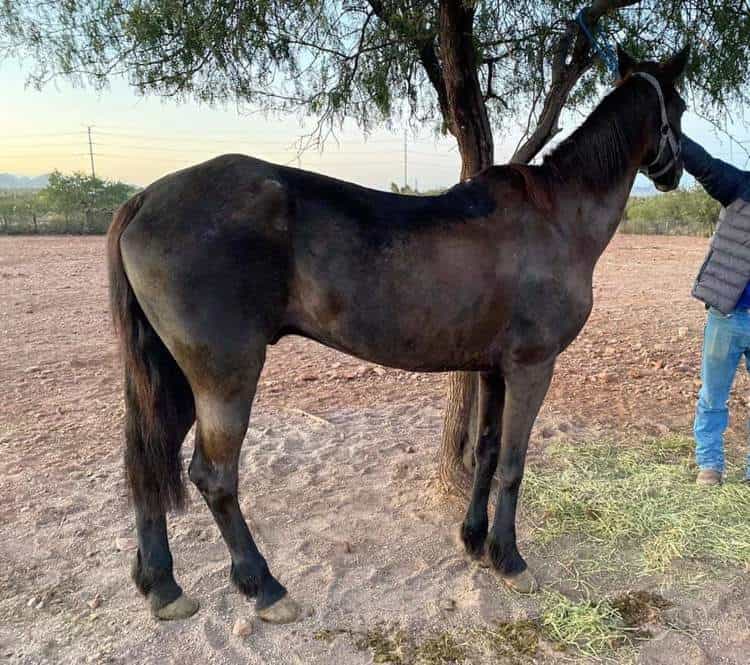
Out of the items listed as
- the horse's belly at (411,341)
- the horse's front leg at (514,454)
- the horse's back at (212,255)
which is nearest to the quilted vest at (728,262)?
the horse's front leg at (514,454)

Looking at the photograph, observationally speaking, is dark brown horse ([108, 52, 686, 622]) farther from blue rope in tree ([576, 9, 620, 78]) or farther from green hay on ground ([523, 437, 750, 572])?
green hay on ground ([523, 437, 750, 572])

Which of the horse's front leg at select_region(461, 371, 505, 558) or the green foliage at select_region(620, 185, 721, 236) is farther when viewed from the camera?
the green foliage at select_region(620, 185, 721, 236)

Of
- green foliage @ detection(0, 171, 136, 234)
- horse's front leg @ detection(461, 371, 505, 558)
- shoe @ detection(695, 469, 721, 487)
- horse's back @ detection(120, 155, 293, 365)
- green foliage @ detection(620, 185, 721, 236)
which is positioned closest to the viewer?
horse's back @ detection(120, 155, 293, 365)

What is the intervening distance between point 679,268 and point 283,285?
47.0 ft

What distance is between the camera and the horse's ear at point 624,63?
9.34 feet

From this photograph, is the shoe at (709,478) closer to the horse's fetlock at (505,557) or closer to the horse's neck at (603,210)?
the horse's fetlock at (505,557)

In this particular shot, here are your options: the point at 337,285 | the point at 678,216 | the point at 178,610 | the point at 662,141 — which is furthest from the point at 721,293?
the point at 678,216

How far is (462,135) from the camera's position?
3361 millimetres

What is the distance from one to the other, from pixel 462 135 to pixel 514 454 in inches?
73.2

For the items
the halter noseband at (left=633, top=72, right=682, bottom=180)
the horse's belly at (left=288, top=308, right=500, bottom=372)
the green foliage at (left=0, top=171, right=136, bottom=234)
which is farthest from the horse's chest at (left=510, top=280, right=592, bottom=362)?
the green foliage at (left=0, top=171, right=136, bottom=234)

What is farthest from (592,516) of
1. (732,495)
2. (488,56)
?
(488,56)

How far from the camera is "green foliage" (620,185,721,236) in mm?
25420

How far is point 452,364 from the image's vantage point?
259 centimetres

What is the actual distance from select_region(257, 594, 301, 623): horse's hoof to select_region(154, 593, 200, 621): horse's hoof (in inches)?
11.5
